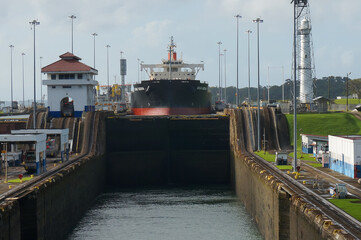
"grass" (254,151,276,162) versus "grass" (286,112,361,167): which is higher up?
"grass" (286,112,361,167)

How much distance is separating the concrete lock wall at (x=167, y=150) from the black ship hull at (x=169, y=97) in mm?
15578

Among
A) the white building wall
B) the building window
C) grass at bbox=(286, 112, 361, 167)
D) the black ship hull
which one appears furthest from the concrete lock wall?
the black ship hull

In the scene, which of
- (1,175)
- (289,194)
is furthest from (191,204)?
(289,194)

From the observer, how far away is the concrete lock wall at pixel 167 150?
7519 cm

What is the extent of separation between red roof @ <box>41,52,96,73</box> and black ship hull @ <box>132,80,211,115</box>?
12.0 metres

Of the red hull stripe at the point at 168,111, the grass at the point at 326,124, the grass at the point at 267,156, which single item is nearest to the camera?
the grass at the point at 267,156

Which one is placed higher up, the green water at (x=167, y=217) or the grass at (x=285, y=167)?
the grass at (x=285, y=167)

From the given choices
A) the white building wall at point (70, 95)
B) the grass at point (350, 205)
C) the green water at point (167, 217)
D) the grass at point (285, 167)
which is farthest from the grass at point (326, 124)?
the grass at point (350, 205)

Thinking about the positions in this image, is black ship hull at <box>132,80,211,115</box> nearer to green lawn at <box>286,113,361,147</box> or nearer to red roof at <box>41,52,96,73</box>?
red roof at <box>41,52,96,73</box>

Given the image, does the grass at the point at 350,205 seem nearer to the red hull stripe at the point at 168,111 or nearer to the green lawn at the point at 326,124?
the green lawn at the point at 326,124

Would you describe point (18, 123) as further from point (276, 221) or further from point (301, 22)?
point (301, 22)

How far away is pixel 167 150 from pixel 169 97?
58.0ft

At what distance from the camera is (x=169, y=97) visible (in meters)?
91.8

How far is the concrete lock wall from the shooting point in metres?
75.2
